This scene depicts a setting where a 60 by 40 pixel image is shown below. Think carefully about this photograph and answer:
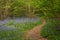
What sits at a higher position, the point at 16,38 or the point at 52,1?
the point at 52,1

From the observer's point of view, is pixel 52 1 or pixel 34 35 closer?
pixel 52 1

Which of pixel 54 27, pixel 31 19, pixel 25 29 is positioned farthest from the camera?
pixel 31 19

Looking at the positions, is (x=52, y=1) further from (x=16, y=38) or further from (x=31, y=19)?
(x=31, y=19)

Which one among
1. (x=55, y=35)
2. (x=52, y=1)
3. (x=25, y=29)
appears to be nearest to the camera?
(x=52, y=1)

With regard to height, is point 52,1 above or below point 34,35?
above

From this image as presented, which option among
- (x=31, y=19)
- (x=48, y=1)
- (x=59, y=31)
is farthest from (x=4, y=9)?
(x=31, y=19)

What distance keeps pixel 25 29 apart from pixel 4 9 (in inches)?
243

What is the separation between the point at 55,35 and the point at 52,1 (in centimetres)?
292

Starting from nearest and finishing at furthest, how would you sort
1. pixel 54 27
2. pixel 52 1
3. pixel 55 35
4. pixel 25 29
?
1. pixel 52 1
2. pixel 55 35
3. pixel 54 27
4. pixel 25 29

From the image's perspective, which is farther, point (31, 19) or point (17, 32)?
point (31, 19)

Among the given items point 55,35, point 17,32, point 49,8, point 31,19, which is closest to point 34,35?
point 17,32

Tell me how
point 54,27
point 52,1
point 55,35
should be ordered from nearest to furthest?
1. point 52,1
2. point 55,35
3. point 54,27

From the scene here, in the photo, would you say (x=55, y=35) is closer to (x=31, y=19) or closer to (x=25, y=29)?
(x=25, y=29)

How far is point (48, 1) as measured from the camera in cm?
1062
